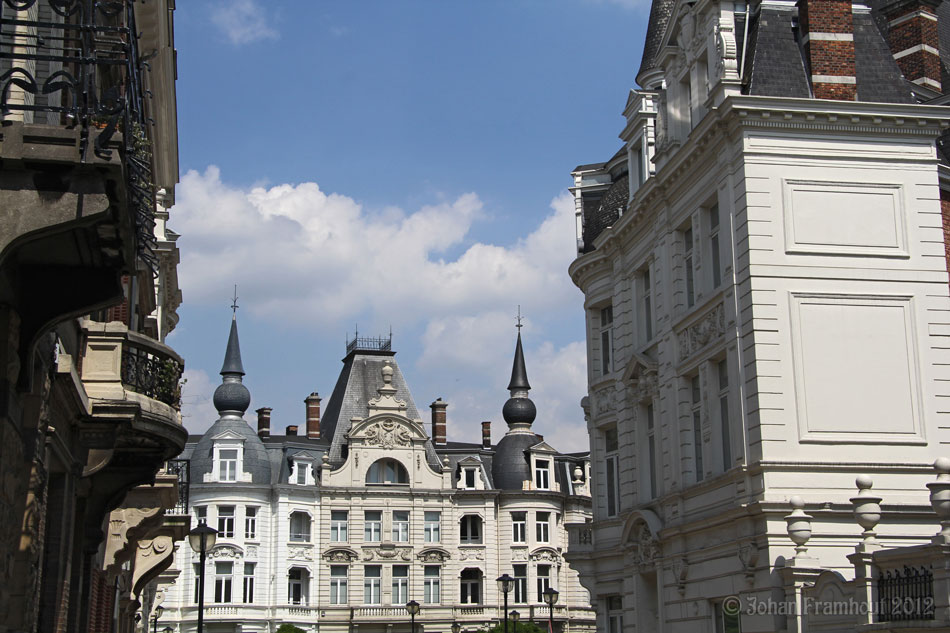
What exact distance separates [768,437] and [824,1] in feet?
30.3

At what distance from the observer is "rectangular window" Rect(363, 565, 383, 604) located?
66562 millimetres

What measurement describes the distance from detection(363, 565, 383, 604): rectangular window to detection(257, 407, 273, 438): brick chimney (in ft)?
40.8

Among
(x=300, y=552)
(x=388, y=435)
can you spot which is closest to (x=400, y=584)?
(x=300, y=552)

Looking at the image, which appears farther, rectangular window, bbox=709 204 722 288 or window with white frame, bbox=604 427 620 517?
window with white frame, bbox=604 427 620 517

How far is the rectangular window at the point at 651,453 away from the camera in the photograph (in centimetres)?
2744

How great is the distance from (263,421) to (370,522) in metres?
11.6

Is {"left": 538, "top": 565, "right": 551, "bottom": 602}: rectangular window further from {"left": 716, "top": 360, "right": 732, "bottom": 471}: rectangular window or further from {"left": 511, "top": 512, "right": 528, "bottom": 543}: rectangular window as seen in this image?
{"left": 716, "top": 360, "right": 732, "bottom": 471}: rectangular window

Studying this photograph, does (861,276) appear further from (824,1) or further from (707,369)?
(824,1)

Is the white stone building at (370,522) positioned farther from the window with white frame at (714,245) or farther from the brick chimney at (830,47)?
the brick chimney at (830,47)

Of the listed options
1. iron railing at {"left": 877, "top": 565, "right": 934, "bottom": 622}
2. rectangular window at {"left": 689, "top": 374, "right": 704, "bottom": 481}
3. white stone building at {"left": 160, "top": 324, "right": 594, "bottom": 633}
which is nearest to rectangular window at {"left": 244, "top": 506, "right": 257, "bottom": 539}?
white stone building at {"left": 160, "top": 324, "right": 594, "bottom": 633}

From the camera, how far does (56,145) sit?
26.7 feet

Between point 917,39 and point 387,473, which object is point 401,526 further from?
point 917,39

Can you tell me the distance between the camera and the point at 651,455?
27781 mm

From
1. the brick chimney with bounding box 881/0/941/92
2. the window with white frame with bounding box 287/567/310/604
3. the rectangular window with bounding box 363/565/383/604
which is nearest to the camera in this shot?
the brick chimney with bounding box 881/0/941/92
